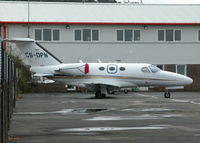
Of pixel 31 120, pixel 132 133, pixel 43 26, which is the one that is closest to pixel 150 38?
pixel 43 26

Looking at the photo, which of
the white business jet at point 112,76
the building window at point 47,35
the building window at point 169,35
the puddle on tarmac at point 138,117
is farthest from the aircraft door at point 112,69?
the puddle on tarmac at point 138,117

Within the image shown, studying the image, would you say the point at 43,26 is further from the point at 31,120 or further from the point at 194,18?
the point at 31,120

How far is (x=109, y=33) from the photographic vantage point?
168 ft

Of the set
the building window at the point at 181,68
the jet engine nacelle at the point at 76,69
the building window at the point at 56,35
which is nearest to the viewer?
the jet engine nacelle at the point at 76,69

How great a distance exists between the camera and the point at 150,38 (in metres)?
52.1

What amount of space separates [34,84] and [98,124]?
96.8 feet

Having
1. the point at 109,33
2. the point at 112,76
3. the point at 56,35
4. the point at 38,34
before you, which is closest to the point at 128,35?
the point at 109,33

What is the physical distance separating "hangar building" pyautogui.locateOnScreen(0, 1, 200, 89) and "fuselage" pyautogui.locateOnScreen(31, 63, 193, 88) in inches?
440

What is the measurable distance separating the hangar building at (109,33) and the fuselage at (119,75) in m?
11.2

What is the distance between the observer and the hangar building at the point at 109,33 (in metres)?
50.5

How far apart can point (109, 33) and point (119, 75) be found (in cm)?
1295

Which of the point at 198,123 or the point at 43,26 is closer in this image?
the point at 198,123

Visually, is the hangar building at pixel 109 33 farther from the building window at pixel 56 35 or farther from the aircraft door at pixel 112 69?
the aircraft door at pixel 112 69

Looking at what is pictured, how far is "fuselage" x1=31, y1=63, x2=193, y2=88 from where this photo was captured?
1519 inches
